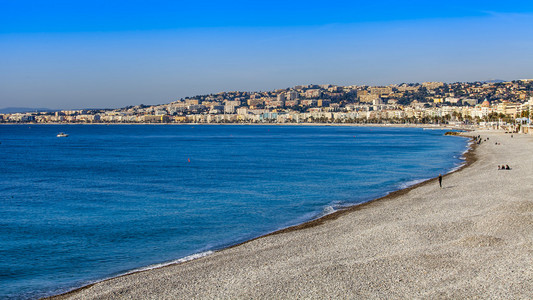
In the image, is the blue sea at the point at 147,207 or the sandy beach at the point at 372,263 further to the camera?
the blue sea at the point at 147,207

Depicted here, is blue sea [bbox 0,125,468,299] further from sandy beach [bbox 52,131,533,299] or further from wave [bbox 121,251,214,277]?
sandy beach [bbox 52,131,533,299]

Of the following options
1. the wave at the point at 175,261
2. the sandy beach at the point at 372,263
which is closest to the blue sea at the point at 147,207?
the wave at the point at 175,261

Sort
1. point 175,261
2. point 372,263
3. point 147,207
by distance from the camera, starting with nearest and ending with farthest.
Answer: point 372,263 < point 175,261 < point 147,207

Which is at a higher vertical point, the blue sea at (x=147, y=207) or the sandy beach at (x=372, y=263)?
the sandy beach at (x=372, y=263)

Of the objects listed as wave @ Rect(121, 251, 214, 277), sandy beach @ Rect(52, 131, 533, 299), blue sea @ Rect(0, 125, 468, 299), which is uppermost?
sandy beach @ Rect(52, 131, 533, 299)

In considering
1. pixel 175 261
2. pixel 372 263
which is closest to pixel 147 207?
pixel 175 261

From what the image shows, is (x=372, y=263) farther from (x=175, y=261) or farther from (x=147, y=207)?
(x=147, y=207)

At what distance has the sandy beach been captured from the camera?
34.9 feet

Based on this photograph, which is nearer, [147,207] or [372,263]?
[372,263]

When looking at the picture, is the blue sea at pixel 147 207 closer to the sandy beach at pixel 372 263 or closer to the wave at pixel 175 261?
the wave at pixel 175 261

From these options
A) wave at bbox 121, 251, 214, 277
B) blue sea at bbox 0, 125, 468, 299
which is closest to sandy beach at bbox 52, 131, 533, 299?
wave at bbox 121, 251, 214, 277

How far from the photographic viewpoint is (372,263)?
1235cm

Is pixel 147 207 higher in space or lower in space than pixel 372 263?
lower

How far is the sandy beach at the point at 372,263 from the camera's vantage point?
1064cm
